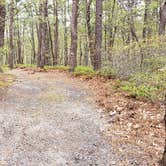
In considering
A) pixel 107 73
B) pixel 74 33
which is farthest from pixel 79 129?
pixel 74 33

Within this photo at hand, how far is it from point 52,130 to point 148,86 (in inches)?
130

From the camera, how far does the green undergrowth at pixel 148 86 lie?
8.12m

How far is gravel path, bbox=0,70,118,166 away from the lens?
5.33 meters

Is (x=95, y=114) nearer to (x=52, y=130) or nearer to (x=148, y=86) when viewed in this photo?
(x=52, y=130)

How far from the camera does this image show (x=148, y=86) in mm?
8578

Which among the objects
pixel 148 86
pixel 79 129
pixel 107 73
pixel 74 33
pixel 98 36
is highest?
pixel 74 33

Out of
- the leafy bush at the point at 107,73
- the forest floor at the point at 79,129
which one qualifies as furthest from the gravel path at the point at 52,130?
the leafy bush at the point at 107,73

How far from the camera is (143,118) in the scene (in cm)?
727

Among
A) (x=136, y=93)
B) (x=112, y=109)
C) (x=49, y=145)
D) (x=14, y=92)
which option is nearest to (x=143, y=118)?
(x=112, y=109)

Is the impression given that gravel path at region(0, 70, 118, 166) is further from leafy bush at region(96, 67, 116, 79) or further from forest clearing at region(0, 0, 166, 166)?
leafy bush at region(96, 67, 116, 79)

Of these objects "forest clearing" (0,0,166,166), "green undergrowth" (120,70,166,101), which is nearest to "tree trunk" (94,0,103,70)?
"forest clearing" (0,0,166,166)

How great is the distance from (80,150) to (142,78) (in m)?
4.13

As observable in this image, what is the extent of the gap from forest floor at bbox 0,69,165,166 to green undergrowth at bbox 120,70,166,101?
0.29 m

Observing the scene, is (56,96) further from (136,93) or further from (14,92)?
(136,93)
